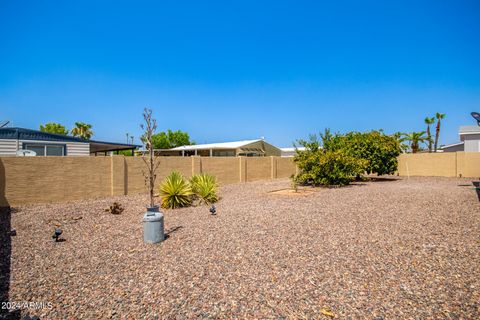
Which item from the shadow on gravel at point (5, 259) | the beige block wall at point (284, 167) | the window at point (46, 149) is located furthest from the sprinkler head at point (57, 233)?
the beige block wall at point (284, 167)

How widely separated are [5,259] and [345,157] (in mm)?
15811

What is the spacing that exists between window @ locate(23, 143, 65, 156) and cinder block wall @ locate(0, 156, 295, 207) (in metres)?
5.69

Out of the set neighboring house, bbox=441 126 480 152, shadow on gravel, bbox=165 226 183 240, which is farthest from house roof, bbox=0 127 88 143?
neighboring house, bbox=441 126 480 152

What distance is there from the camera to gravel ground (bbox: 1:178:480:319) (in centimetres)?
338

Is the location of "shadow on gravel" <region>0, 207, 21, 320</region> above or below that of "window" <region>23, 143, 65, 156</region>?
below

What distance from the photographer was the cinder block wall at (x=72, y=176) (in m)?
10.1

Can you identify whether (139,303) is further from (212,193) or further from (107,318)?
(212,193)

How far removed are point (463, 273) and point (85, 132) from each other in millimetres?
59401

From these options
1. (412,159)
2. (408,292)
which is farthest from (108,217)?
(412,159)

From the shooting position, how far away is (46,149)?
1555cm

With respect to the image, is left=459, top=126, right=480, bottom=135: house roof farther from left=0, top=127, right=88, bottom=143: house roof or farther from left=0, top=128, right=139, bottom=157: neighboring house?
left=0, top=127, right=88, bottom=143: house roof

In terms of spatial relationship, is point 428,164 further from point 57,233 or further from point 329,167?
point 57,233

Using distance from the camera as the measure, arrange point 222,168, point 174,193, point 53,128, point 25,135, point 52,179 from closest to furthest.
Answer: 1. point 174,193
2. point 52,179
3. point 25,135
4. point 222,168
5. point 53,128

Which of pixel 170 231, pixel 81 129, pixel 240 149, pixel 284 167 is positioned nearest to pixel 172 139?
pixel 81 129
